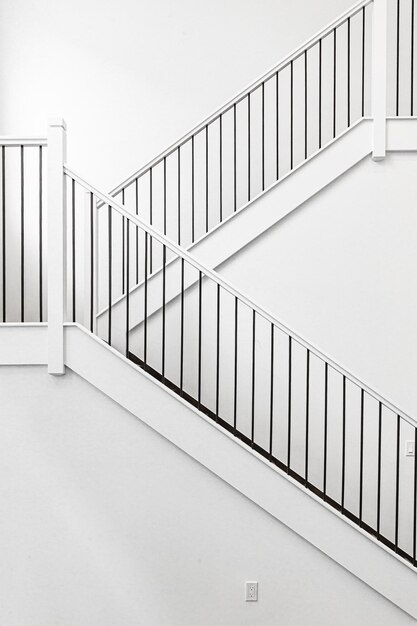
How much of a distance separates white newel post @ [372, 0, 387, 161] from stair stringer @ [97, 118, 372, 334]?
0.23ft

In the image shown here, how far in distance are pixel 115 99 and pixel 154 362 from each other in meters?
2.58

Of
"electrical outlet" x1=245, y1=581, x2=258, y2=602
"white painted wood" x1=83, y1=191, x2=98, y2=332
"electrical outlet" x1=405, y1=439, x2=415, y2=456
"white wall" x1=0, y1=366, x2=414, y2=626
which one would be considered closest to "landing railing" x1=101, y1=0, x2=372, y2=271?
"white painted wood" x1=83, y1=191, x2=98, y2=332

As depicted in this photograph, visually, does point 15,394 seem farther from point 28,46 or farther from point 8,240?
point 28,46

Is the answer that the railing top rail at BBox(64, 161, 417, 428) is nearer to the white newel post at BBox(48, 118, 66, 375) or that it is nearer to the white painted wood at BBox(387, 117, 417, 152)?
the white newel post at BBox(48, 118, 66, 375)

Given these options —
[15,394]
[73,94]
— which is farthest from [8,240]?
[15,394]

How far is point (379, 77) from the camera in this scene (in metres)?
4.84

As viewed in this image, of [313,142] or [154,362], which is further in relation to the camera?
[313,142]

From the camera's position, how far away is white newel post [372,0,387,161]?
479cm

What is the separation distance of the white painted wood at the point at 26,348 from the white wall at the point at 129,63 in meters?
2.61

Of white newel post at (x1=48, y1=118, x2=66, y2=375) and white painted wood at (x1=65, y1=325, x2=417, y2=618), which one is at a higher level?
white newel post at (x1=48, y1=118, x2=66, y2=375)

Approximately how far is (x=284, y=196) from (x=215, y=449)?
6.92ft

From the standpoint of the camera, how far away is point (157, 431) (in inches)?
152

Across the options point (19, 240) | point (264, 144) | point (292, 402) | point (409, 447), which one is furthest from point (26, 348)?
point (264, 144)

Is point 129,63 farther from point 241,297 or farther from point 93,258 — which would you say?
point 241,297
